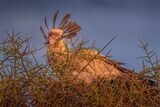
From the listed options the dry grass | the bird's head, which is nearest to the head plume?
the bird's head

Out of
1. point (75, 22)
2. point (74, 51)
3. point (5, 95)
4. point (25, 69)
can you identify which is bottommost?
point (5, 95)

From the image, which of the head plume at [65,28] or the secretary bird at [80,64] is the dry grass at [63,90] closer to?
the secretary bird at [80,64]

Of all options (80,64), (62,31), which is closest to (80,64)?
(80,64)

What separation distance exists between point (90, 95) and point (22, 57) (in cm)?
40

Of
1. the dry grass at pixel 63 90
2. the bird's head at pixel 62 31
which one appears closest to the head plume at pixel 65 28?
the bird's head at pixel 62 31

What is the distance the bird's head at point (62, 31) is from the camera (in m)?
2.58

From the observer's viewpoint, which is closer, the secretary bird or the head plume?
the secretary bird

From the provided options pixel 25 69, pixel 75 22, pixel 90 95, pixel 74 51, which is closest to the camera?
pixel 90 95

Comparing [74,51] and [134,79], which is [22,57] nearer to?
[74,51]

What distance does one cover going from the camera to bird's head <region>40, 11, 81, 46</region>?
8.46 feet

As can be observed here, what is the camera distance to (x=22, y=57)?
6.51 ft

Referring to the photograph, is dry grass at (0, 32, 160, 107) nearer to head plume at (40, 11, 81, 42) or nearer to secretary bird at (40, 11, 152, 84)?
secretary bird at (40, 11, 152, 84)

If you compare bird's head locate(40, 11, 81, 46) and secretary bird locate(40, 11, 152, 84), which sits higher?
bird's head locate(40, 11, 81, 46)

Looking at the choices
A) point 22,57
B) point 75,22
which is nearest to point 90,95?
point 22,57
